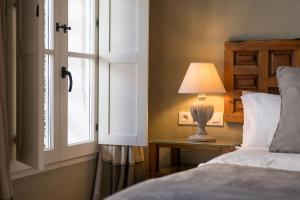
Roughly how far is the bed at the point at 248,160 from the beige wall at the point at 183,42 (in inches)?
4.3

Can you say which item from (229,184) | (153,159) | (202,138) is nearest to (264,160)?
(229,184)

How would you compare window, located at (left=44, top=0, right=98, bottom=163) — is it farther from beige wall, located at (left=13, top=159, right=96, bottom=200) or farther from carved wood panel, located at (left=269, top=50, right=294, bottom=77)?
carved wood panel, located at (left=269, top=50, right=294, bottom=77)

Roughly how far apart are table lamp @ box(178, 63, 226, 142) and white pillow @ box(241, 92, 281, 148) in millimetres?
274

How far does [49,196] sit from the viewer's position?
304 centimetres

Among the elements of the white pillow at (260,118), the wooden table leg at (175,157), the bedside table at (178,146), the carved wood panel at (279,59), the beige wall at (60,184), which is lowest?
the beige wall at (60,184)

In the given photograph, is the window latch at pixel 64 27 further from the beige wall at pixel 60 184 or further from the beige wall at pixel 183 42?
the beige wall at pixel 60 184

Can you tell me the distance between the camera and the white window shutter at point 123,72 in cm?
333

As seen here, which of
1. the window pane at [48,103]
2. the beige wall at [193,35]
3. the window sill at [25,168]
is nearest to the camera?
the window sill at [25,168]

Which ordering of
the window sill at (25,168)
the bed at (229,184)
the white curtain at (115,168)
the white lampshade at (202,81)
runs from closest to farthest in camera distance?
the bed at (229,184), the window sill at (25,168), the white lampshade at (202,81), the white curtain at (115,168)

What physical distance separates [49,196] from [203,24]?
61.8 inches

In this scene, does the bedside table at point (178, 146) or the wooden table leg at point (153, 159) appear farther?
the wooden table leg at point (153, 159)

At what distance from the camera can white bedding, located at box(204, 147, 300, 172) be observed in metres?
2.08

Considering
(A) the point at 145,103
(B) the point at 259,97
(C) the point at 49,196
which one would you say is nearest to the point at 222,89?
(B) the point at 259,97

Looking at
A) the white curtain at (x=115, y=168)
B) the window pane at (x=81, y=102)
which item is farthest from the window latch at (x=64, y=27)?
the white curtain at (x=115, y=168)
